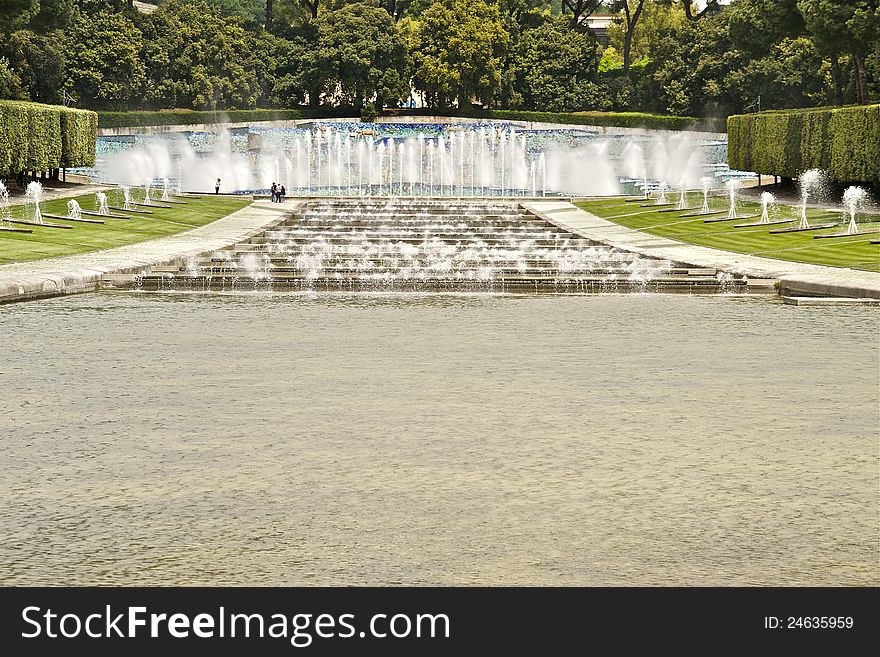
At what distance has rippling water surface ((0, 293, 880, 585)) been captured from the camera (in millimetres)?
7191

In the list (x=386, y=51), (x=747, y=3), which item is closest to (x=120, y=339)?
(x=747, y=3)

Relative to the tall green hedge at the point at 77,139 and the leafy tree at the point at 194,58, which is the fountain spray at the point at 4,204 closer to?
the tall green hedge at the point at 77,139

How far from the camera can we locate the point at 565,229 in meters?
42.4

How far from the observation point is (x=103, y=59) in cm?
9350

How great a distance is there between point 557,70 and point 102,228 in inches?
3039

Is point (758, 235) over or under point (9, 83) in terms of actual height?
under

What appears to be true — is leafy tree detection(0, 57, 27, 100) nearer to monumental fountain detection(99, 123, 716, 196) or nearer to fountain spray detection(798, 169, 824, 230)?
monumental fountain detection(99, 123, 716, 196)

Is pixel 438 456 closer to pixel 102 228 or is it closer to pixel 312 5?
pixel 102 228

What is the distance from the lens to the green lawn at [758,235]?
30203 mm

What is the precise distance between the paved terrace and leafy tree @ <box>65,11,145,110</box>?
5555cm

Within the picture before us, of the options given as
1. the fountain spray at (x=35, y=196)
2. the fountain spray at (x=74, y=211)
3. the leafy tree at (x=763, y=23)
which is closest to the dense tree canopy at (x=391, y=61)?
the leafy tree at (x=763, y=23)

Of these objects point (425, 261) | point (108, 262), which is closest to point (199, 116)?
point (425, 261)

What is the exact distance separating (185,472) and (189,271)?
61.2ft

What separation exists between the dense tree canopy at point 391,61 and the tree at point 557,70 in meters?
0.12
